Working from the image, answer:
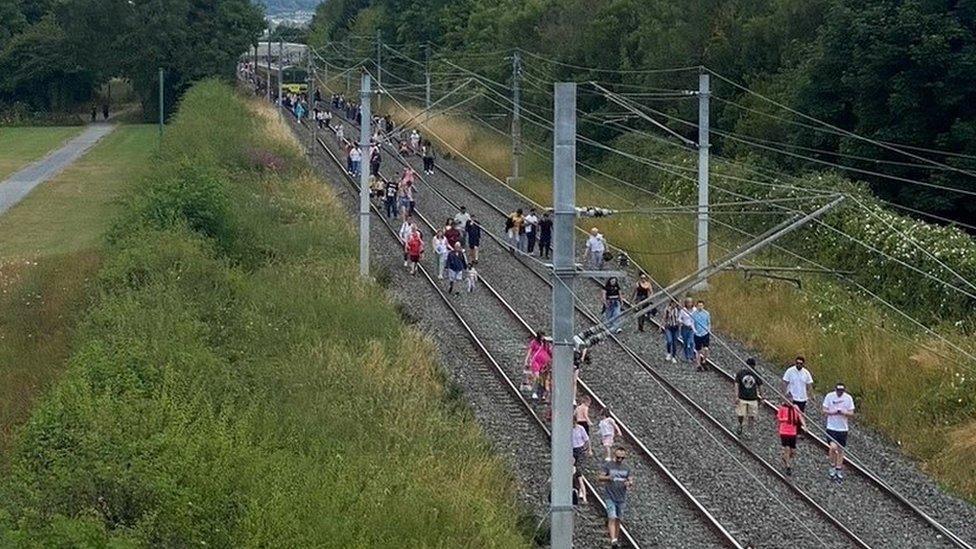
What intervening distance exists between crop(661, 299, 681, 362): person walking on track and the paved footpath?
92.8 ft

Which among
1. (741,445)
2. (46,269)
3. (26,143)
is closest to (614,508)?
(741,445)

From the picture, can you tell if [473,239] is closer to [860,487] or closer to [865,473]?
[865,473]

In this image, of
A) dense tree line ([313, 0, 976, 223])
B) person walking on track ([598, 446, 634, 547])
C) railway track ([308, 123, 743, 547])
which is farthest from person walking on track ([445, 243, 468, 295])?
person walking on track ([598, 446, 634, 547])

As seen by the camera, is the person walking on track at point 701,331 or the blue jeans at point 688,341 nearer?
the person walking on track at point 701,331

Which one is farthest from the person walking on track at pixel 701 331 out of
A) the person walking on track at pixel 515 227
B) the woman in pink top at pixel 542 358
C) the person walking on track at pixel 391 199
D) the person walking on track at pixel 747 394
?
the person walking on track at pixel 391 199

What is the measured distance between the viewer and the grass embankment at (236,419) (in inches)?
527

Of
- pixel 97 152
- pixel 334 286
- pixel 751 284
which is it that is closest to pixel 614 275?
pixel 334 286

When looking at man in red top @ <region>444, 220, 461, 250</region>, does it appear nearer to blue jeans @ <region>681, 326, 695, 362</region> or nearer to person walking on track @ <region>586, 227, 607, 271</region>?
person walking on track @ <region>586, 227, 607, 271</region>

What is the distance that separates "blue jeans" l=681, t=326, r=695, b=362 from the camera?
2747 cm

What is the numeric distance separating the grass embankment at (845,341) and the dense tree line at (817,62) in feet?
19.3

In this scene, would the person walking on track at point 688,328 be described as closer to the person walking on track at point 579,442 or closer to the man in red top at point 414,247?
the person walking on track at point 579,442

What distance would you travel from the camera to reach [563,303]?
1606 centimetres

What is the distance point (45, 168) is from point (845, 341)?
1755 inches

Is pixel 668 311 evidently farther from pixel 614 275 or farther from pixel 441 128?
pixel 441 128
